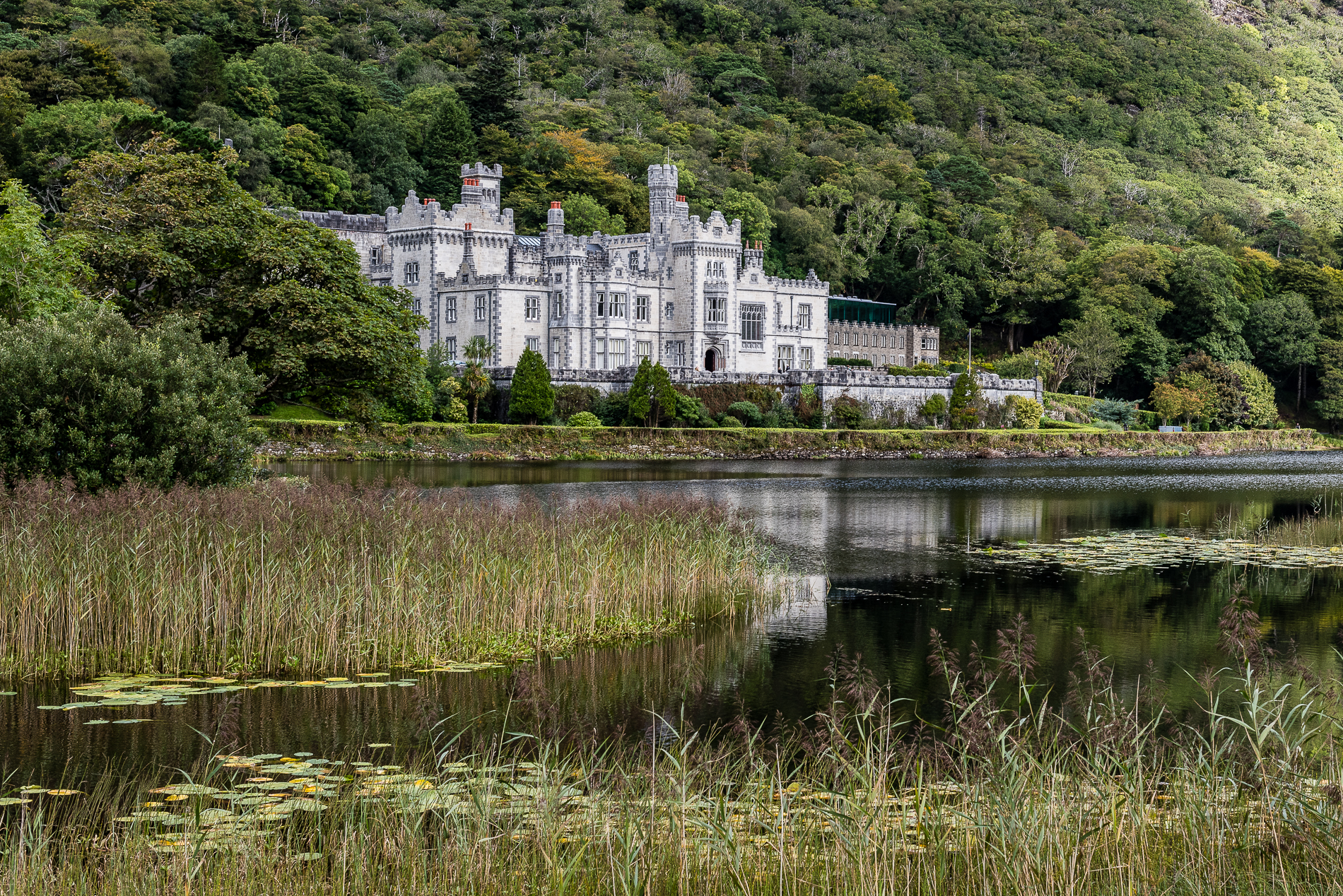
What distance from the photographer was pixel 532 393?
60.9 metres

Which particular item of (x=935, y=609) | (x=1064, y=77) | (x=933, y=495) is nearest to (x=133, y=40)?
(x=933, y=495)

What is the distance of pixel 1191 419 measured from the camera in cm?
8462

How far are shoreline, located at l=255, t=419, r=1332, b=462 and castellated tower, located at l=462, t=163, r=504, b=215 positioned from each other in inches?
762

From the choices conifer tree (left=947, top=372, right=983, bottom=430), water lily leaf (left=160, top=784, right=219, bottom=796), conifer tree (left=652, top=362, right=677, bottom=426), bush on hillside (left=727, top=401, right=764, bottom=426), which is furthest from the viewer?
conifer tree (left=947, top=372, right=983, bottom=430)

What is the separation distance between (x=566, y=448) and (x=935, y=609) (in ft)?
128

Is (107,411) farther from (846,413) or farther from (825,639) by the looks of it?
(846,413)

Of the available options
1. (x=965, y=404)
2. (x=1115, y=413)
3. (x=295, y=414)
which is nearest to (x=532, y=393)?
(x=295, y=414)

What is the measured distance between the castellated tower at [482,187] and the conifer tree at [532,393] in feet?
47.8

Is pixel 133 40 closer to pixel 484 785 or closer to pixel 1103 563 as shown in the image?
pixel 1103 563

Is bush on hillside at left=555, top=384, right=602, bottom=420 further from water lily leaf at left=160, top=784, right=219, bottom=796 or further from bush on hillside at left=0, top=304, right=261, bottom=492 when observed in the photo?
water lily leaf at left=160, top=784, right=219, bottom=796

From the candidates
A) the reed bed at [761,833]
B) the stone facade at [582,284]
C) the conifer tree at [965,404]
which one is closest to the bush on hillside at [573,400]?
Answer: the stone facade at [582,284]

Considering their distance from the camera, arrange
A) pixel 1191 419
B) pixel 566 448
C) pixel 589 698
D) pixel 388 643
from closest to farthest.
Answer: pixel 589 698 < pixel 388 643 < pixel 566 448 < pixel 1191 419

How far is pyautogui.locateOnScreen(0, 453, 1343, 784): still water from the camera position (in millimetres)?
11617

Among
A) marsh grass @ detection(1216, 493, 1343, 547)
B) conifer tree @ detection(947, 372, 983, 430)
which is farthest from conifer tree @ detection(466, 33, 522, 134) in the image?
marsh grass @ detection(1216, 493, 1343, 547)
